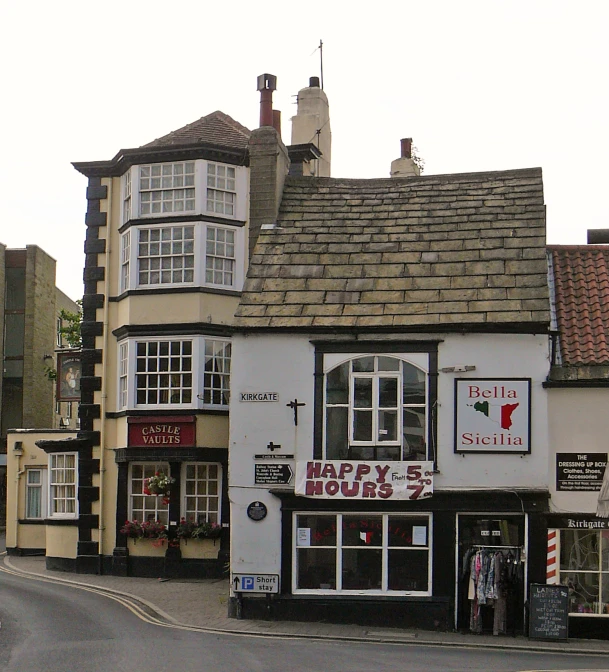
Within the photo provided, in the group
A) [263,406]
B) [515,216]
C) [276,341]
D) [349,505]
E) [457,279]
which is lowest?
[349,505]

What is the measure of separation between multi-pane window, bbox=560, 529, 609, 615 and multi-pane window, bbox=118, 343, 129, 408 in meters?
11.9

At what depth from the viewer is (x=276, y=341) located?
65.7 feet

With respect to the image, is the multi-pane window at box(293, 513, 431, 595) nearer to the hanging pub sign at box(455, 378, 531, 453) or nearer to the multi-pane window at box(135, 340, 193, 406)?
the hanging pub sign at box(455, 378, 531, 453)

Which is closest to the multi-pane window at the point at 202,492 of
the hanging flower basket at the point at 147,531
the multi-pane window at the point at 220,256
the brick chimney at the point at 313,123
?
the hanging flower basket at the point at 147,531

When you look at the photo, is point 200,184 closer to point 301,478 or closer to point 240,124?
point 240,124

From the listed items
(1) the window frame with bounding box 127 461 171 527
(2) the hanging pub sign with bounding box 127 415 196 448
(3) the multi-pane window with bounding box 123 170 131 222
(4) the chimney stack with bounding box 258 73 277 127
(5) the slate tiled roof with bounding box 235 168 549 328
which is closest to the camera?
(5) the slate tiled roof with bounding box 235 168 549 328

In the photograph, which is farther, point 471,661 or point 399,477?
point 399,477

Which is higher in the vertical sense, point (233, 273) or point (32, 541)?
point (233, 273)

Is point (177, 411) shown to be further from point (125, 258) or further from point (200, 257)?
point (125, 258)

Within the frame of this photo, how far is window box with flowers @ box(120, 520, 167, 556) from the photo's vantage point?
1002 inches

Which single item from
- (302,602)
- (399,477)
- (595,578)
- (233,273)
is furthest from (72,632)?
(233,273)

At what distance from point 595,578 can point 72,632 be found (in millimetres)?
9173

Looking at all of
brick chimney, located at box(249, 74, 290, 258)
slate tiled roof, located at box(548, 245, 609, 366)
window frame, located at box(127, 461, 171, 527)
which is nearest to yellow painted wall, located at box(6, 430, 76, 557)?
window frame, located at box(127, 461, 171, 527)

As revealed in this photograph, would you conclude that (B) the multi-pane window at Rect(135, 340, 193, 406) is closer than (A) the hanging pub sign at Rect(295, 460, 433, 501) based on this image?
No
